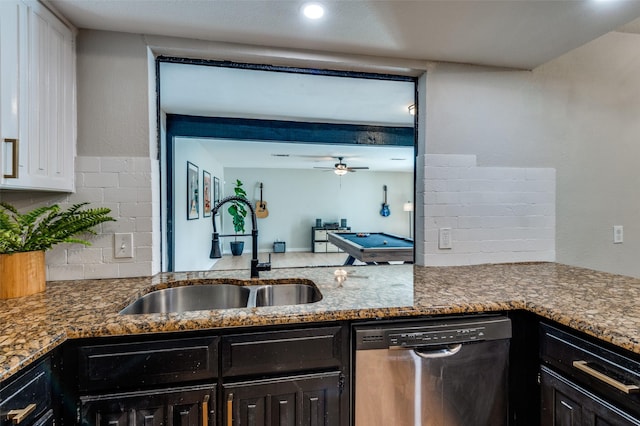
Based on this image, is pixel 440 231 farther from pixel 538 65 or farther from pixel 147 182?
pixel 147 182

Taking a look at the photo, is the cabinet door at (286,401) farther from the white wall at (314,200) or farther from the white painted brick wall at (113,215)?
the white wall at (314,200)

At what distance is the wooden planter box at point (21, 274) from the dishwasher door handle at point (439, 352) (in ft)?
4.87

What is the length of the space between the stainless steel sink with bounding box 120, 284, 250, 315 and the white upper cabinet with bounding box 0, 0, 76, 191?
66 cm

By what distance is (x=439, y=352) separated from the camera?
117 cm

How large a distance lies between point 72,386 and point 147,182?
0.92 metres

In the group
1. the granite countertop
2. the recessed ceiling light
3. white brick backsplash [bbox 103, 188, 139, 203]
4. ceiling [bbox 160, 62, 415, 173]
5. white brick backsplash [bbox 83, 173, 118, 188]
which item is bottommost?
the granite countertop

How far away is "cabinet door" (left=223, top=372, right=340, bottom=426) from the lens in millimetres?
1050

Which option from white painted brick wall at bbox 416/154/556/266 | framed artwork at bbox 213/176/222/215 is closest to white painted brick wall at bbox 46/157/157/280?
white painted brick wall at bbox 416/154/556/266

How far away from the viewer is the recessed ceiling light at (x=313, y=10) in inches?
52.5

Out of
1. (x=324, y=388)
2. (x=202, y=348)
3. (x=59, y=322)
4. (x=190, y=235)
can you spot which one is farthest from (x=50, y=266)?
(x=190, y=235)

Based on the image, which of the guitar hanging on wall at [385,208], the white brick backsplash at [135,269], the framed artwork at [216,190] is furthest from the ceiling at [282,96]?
the guitar hanging on wall at [385,208]

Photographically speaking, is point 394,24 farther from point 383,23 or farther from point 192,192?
point 192,192

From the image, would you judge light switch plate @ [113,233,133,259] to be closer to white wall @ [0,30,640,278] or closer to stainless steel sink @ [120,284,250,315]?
stainless steel sink @ [120,284,250,315]

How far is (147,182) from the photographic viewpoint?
5.24ft
